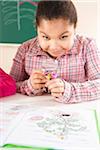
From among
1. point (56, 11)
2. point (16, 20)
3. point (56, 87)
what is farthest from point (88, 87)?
point (16, 20)

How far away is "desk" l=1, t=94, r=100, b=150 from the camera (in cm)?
80

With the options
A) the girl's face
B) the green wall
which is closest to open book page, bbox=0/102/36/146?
the girl's face

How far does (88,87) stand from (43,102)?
6.0 inches

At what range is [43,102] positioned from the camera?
33.0 inches

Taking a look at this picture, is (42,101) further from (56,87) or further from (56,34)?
(56,34)

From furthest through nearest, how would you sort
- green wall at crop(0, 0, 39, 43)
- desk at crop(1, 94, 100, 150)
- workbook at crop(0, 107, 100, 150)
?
green wall at crop(0, 0, 39, 43), desk at crop(1, 94, 100, 150), workbook at crop(0, 107, 100, 150)

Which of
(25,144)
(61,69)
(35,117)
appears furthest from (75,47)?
(25,144)

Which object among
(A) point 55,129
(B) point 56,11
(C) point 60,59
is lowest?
(A) point 55,129

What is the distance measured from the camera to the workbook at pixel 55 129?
0.54 meters

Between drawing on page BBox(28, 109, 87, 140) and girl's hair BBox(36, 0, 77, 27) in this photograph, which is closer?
drawing on page BBox(28, 109, 87, 140)

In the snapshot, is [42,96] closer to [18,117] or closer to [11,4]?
[18,117]

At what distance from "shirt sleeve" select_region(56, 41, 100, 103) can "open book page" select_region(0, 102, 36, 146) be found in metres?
0.13

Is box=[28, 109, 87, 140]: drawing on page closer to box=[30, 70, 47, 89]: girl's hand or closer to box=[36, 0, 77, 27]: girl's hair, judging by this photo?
box=[30, 70, 47, 89]: girl's hand

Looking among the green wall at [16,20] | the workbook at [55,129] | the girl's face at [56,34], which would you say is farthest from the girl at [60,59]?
the green wall at [16,20]
